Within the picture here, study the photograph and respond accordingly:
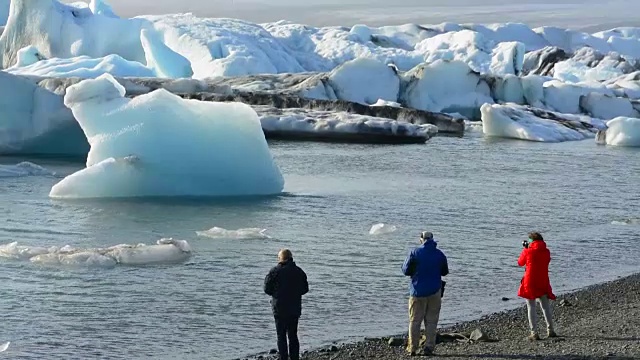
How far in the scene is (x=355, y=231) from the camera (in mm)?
15625

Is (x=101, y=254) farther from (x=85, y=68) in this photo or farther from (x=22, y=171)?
(x=85, y=68)

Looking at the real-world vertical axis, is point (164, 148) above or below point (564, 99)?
above

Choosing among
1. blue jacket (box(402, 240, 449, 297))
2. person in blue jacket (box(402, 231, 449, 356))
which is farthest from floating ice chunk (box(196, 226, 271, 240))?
blue jacket (box(402, 240, 449, 297))

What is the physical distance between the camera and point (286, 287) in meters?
7.58

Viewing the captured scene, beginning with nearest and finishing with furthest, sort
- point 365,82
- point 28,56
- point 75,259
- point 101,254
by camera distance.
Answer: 1. point 75,259
2. point 101,254
3. point 365,82
4. point 28,56

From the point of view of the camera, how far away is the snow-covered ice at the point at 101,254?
12594 mm

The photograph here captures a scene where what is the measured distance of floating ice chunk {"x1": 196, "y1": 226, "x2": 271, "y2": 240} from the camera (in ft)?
48.8

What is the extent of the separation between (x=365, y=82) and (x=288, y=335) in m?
35.2

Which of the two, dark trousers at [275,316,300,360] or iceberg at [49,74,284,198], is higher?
dark trousers at [275,316,300,360]

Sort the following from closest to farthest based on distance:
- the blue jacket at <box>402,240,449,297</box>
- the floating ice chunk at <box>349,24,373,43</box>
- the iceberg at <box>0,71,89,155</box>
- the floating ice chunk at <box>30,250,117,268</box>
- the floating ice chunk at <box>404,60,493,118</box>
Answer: the blue jacket at <box>402,240,449,297</box>
the floating ice chunk at <box>30,250,117,268</box>
the iceberg at <box>0,71,89,155</box>
the floating ice chunk at <box>404,60,493,118</box>
the floating ice chunk at <box>349,24,373,43</box>

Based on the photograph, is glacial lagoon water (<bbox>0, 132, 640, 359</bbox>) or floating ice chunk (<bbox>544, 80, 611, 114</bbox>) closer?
glacial lagoon water (<bbox>0, 132, 640, 359</bbox>)

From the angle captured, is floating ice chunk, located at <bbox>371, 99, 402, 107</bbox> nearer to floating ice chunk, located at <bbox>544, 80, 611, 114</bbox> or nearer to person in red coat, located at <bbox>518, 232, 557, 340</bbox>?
floating ice chunk, located at <bbox>544, 80, 611, 114</bbox>

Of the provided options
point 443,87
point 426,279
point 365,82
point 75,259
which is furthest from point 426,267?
point 443,87

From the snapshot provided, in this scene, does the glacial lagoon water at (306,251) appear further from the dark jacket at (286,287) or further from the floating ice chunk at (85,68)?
the floating ice chunk at (85,68)
